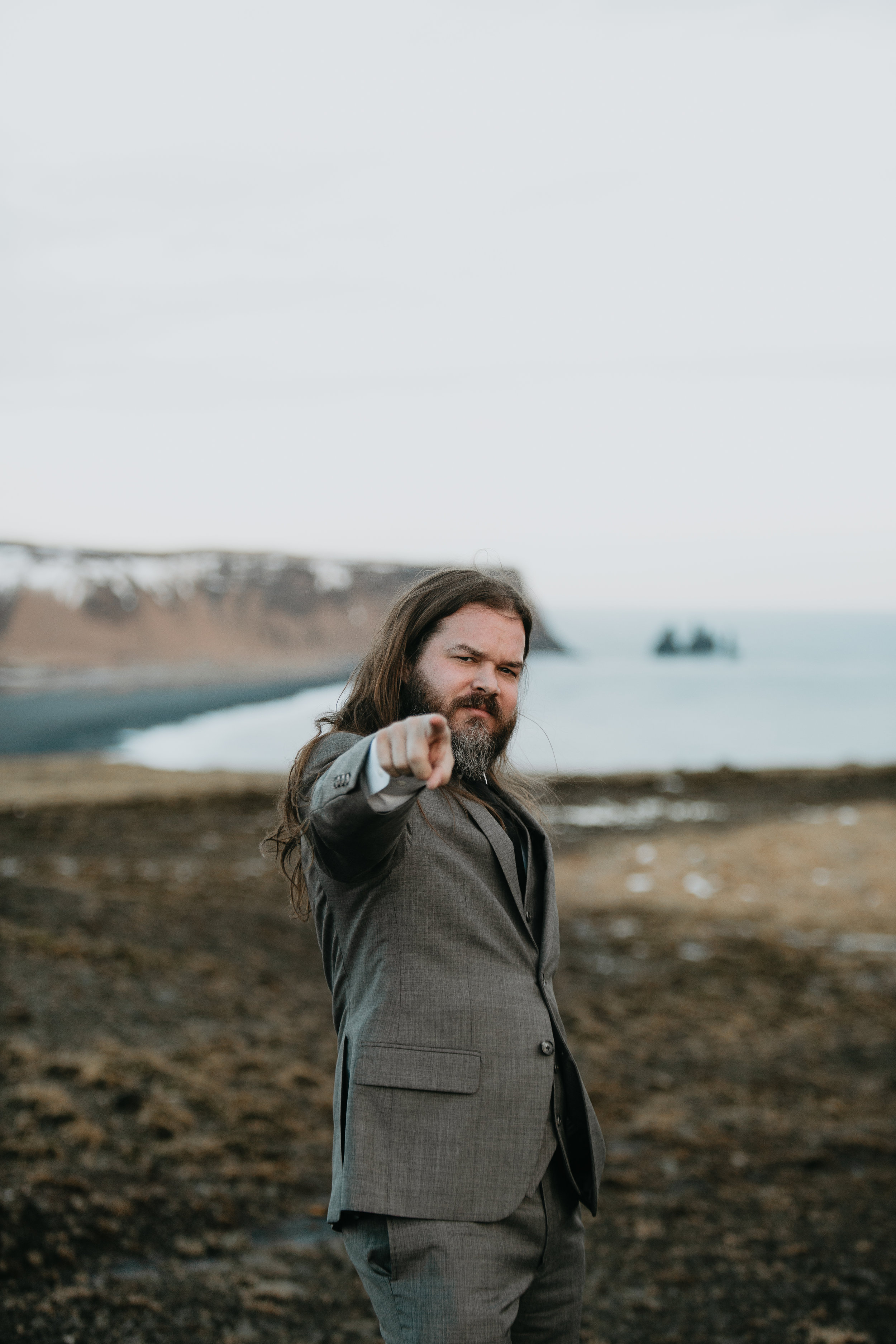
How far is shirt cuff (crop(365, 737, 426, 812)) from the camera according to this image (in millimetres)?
1724

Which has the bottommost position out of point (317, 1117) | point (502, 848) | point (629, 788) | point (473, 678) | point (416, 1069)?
point (629, 788)

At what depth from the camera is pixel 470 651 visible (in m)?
2.13

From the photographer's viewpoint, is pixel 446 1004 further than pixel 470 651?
No

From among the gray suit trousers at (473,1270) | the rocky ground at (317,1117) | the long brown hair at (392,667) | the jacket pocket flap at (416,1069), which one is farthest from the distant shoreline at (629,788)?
the jacket pocket flap at (416,1069)

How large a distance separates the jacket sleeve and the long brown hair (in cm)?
22

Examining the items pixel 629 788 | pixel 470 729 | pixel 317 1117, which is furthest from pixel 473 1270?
pixel 629 788

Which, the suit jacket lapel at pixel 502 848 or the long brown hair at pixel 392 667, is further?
the long brown hair at pixel 392 667

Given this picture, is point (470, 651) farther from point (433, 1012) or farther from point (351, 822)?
point (433, 1012)

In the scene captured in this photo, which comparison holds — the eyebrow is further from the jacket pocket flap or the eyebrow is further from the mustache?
the jacket pocket flap

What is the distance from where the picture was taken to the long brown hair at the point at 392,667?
2150 millimetres

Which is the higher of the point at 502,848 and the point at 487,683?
the point at 487,683

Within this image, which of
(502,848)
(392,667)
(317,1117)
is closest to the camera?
(502,848)

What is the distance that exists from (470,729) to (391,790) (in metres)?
0.40

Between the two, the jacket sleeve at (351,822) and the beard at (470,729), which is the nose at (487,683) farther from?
the jacket sleeve at (351,822)
